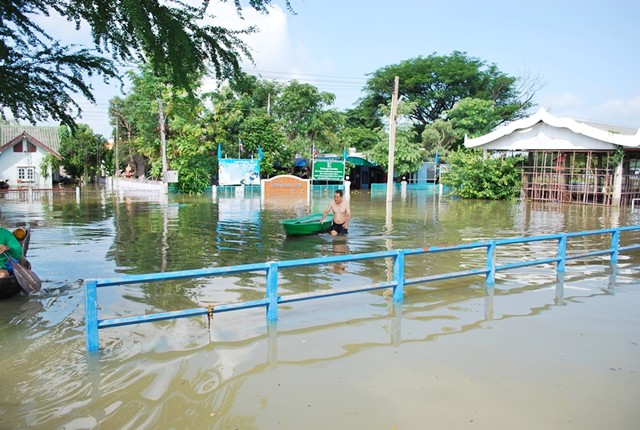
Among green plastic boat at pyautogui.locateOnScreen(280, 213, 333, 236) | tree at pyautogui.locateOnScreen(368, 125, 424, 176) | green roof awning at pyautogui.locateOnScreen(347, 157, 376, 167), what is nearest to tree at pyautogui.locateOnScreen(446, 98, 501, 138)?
tree at pyautogui.locateOnScreen(368, 125, 424, 176)

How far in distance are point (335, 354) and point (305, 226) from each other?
926 cm

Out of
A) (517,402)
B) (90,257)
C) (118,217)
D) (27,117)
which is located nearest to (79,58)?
(27,117)

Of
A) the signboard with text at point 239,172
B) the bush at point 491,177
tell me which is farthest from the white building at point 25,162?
the bush at point 491,177

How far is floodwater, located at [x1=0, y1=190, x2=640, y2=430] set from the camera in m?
4.80

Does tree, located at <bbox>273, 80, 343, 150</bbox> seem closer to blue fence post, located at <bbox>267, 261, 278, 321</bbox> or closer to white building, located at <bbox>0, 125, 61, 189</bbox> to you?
white building, located at <bbox>0, 125, 61, 189</bbox>

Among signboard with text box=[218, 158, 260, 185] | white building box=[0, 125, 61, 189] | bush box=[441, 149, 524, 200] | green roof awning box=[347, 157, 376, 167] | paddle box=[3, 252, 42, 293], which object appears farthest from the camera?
green roof awning box=[347, 157, 376, 167]

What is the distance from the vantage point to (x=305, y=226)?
15352 mm

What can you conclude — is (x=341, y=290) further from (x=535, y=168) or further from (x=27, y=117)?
(x=535, y=168)

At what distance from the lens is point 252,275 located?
10.5 meters

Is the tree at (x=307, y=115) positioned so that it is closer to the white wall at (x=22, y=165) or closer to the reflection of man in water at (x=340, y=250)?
the white wall at (x=22, y=165)

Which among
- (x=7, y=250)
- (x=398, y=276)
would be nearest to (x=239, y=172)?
(x=7, y=250)

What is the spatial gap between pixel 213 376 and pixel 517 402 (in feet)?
9.75

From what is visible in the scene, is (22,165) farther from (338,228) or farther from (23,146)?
(338,228)

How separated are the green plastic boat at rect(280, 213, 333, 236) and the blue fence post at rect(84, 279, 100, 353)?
9.50m
